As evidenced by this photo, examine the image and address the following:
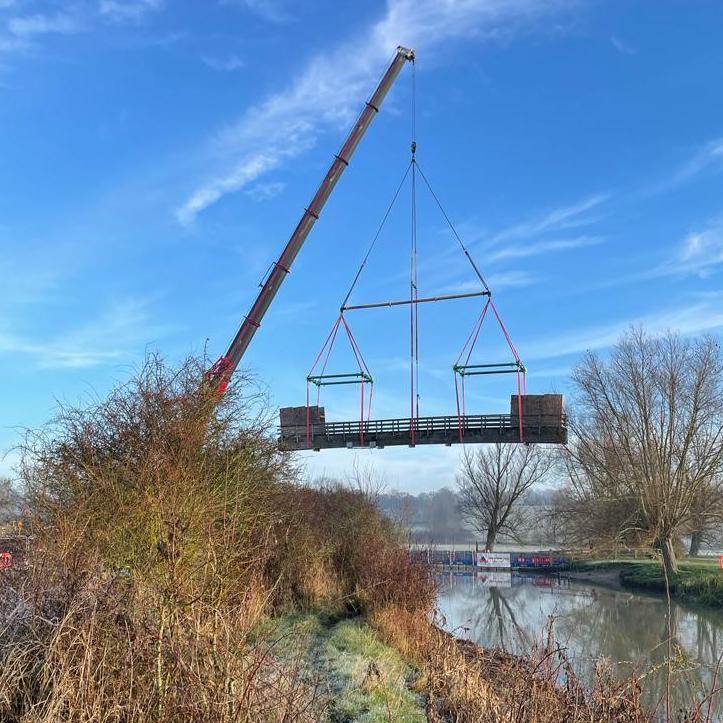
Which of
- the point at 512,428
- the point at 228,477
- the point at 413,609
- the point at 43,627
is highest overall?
the point at 512,428

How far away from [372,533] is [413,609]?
5.93 metres

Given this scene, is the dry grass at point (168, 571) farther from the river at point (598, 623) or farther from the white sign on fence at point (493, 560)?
the white sign on fence at point (493, 560)

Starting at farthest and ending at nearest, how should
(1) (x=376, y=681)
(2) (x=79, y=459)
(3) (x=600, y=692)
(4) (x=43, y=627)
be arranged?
(2) (x=79, y=459) < (1) (x=376, y=681) < (4) (x=43, y=627) < (3) (x=600, y=692)

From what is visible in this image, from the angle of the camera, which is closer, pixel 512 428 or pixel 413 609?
pixel 413 609

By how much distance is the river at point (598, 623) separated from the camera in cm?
1277

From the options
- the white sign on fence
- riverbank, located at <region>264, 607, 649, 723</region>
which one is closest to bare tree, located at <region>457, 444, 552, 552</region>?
the white sign on fence

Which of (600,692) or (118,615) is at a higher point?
(118,615)

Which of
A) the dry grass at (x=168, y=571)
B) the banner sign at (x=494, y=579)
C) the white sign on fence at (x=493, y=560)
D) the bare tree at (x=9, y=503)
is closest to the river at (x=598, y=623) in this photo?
the banner sign at (x=494, y=579)

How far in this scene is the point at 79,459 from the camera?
32.7 feet

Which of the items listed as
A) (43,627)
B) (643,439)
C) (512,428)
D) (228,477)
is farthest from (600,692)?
(643,439)

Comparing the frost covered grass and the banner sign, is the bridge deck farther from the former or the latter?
the banner sign

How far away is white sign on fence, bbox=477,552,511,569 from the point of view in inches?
1879

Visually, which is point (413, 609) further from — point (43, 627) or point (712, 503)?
point (712, 503)

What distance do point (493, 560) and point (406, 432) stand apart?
32.5 m
